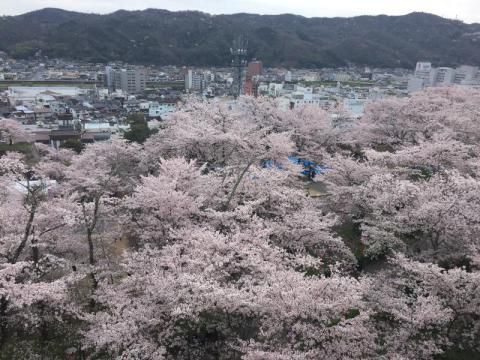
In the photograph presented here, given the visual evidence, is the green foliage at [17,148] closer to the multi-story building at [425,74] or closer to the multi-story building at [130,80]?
the multi-story building at [130,80]

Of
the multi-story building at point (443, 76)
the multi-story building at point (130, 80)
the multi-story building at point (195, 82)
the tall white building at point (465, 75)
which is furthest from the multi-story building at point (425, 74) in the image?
the multi-story building at point (130, 80)

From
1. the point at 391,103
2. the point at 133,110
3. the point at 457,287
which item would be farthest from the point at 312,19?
the point at 457,287

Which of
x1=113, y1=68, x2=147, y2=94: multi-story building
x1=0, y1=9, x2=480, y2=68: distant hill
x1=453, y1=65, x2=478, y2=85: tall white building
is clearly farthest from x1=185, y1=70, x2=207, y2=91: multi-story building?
x1=453, y1=65, x2=478, y2=85: tall white building

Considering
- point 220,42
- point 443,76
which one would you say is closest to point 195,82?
point 220,42

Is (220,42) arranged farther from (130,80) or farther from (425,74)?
(425,74)

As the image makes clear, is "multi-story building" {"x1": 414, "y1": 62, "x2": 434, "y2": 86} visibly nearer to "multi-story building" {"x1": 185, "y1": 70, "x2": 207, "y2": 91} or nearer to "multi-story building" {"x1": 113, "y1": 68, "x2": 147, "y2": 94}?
"multi-story building" {"x1": 185, "y1": 70, "x2": 207, "y2": 91}

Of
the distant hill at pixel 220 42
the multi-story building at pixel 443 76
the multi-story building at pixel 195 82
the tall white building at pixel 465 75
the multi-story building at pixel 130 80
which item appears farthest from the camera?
the distant hill at pixel 220 42

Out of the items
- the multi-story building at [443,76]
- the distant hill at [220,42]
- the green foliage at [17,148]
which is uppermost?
the distant hill at [220,42]

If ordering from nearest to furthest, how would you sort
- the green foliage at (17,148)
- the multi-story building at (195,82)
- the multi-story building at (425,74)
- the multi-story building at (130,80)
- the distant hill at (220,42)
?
the green foliage at (17,148) → the multi-story building at (425,74) → the multi-story building at (130,80) → the multi-story building at (195,82) → the distant hill at (220,42)
